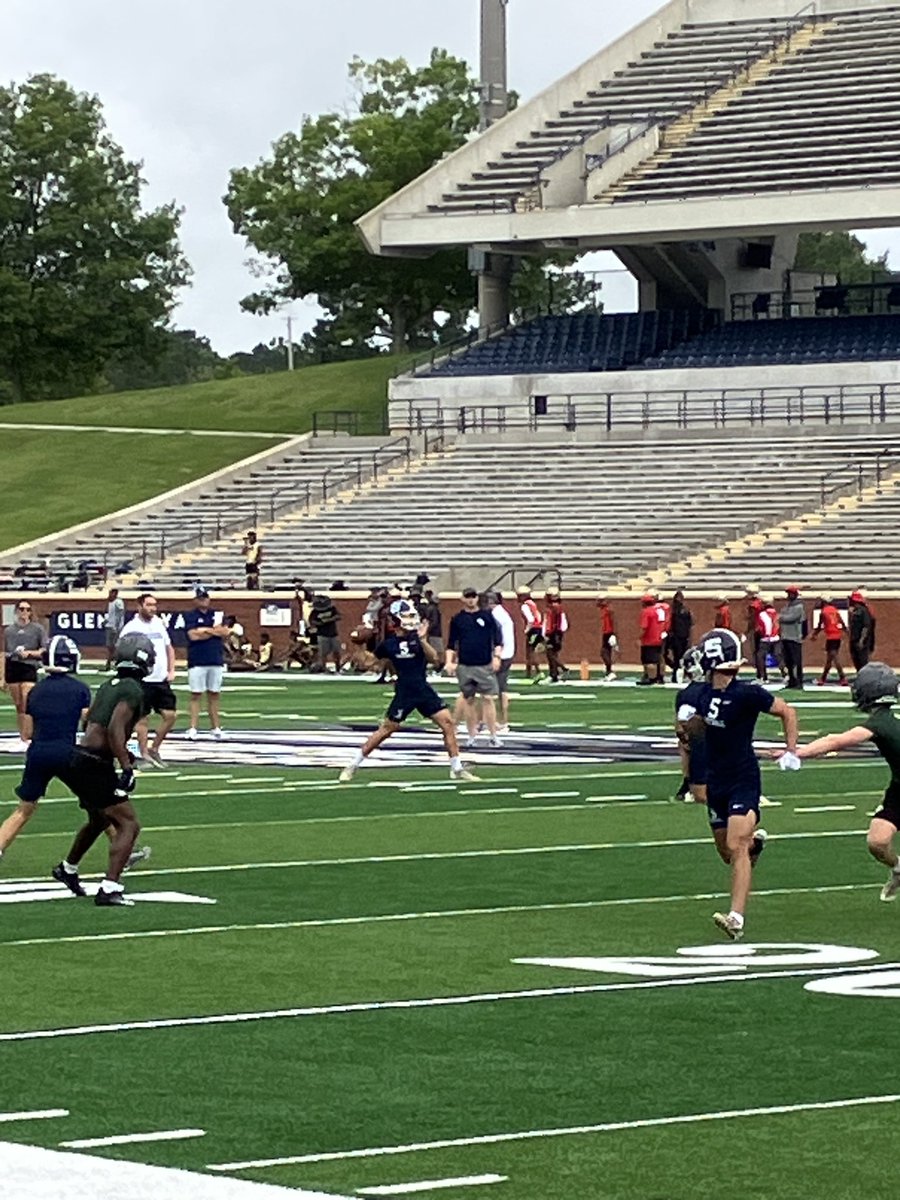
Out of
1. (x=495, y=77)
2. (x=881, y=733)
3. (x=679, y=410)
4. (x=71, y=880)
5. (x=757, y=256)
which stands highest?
(x=495, y=77)

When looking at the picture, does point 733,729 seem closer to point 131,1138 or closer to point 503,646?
point 131,1138

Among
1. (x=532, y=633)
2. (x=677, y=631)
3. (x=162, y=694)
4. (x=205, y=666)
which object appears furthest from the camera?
(x=532, y=633)

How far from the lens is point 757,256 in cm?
6762

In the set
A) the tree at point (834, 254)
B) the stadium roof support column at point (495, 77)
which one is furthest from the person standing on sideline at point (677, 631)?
the tree at point (834, 254)

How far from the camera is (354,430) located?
240 feet

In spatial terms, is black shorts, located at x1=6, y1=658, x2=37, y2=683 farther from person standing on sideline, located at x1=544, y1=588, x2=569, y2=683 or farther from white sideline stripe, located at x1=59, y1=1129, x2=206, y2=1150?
white sideline stripe, located at x1=59, y1=1129, x2=206, y2=1150

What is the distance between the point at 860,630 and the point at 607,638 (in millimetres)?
4710

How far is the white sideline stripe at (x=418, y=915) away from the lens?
47.0ft

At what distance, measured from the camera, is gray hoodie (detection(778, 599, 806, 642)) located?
1634 inches

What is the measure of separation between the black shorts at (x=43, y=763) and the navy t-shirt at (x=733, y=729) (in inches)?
154

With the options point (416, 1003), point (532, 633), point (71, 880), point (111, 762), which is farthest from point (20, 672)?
point (532, 633)

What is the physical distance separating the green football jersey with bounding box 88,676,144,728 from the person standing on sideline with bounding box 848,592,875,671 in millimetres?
27959

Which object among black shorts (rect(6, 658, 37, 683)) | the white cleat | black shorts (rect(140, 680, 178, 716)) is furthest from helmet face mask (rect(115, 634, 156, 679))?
black shorts (rect(6, 658, 37, 683))

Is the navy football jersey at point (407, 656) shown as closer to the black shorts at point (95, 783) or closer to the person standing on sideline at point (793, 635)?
the black shorts at point (95, 783)
